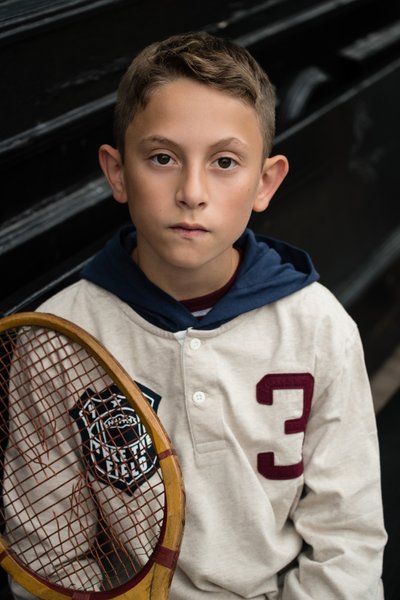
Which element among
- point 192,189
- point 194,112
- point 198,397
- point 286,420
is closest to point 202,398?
point 198,397

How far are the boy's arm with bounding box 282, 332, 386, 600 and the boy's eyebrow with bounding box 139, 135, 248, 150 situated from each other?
0.48 meters

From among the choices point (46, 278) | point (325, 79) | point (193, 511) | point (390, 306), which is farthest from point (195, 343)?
point (390, 306)

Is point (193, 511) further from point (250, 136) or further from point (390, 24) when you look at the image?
point (390, 24)

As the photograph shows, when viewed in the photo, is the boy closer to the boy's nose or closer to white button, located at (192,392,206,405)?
white button, located at (192,392,206,405)

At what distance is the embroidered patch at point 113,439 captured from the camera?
6.65 ft

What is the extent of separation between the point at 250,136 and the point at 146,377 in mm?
517

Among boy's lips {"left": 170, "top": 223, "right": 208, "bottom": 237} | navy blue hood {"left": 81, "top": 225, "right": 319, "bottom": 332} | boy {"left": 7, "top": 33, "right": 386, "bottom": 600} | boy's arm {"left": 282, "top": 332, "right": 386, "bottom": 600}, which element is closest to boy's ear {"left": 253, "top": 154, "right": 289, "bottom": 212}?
boy {"left": 7, "top": 33, "right": 386, "bottom": 600}

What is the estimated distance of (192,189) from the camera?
1.87 meters

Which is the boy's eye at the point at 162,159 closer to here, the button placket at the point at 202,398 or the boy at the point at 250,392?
the boy at the point at 250,392

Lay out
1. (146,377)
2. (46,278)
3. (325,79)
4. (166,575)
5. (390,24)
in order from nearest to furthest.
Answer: (166,575), (146,377), (46,278), (325,79), (390,24)

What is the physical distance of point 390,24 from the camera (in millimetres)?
4117

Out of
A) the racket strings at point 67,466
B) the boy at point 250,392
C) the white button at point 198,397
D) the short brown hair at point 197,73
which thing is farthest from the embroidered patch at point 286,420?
the short brown hair at point 197,73

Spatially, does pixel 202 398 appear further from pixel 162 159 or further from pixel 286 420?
pixel 162 159

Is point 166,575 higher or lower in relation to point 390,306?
higher
